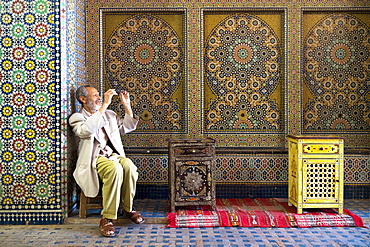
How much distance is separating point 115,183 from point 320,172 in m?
2.40

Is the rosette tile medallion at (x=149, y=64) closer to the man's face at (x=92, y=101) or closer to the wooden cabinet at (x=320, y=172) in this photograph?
the man's face at (x=92, y=101)

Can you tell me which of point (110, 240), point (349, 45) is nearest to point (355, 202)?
point (349, 45)

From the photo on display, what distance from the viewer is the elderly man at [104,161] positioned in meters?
4.14

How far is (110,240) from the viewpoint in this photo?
389 cm

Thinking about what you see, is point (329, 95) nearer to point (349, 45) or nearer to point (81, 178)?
point (349, 45)

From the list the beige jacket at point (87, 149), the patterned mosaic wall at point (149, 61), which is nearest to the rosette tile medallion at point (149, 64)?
the patterned mosaic wall at point (149, 61)

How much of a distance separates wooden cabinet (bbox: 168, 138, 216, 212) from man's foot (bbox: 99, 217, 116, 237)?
31.9 inches

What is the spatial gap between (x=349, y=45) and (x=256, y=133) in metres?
1.84

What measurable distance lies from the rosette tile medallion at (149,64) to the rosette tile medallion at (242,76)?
0.46 metres

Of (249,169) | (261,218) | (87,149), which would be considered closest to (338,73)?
(249,169)

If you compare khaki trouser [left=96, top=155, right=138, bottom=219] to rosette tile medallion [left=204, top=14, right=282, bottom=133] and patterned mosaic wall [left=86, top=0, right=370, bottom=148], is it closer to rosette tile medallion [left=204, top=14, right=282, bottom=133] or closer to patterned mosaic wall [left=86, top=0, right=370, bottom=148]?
patterned mosaic wall [left=86, top=0, right=370, bottom=148]

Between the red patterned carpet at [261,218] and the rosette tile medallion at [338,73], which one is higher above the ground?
the rosette tile medallion at [338,73]

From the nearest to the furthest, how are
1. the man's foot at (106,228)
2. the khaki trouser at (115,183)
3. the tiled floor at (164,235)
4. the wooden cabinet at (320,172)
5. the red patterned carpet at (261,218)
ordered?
1. the tiled floor at (164,235)
2. the man's foot at (106,228)
3. the khaki trouser at (115,183)
4. the red patterned carpet at (261,218)
5. the wooden cabinet at (320,172)

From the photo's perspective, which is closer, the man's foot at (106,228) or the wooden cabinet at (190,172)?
the man's foot at (106,228)
